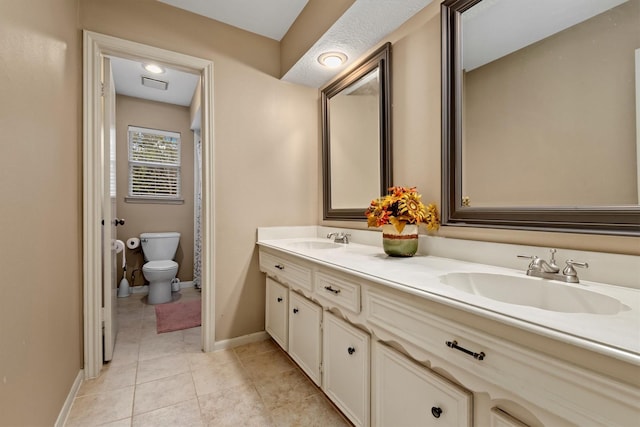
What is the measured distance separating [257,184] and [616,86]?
2.00 meters

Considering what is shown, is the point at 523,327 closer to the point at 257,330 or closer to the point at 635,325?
the point at 635,325

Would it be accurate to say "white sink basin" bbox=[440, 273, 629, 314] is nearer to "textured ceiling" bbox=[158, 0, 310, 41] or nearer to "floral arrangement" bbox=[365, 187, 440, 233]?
"floral arrangement" bbox=[365, 187, 440, 233]

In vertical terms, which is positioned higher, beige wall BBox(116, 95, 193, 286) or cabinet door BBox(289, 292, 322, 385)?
beige wall BBox(116, 95, 193, 286)

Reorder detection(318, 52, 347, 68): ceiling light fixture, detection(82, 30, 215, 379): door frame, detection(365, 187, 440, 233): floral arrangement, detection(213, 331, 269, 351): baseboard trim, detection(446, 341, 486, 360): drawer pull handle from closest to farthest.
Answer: detection(446, 341, 486, 360): drawer pull handle, detection(365, 187, 440, 233): floral arrangement, detection(82, 30, 215, 379): door frame, detection(318, 52, 347, 68): ceiling light fixture, detection(213, 331, 269, 351): baseboard trim

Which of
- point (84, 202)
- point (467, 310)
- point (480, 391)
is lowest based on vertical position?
point (480, 391)

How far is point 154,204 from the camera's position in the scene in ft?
12.2

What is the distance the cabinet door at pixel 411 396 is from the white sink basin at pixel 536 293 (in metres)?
0.33

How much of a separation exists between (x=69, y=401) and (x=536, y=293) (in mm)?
2227

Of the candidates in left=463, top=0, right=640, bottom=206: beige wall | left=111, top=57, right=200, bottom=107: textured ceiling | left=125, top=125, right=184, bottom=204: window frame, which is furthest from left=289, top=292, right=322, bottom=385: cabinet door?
left=125, top=125, right=184, bottom=204: window frame

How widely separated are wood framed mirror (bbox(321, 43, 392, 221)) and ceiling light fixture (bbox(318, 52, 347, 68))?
0.10m

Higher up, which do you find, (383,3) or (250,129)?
(383,3)

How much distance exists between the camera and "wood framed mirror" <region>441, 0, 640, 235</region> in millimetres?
907

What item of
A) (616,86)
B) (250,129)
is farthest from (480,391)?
(250,129)

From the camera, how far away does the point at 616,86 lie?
916 mm
